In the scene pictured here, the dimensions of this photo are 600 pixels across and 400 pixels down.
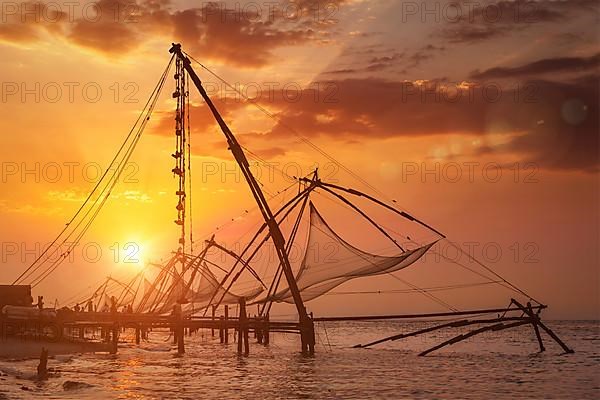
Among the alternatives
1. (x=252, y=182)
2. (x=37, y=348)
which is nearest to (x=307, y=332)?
(x=252, y=182)

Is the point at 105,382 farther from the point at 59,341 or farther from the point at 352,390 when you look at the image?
the point at 59,341

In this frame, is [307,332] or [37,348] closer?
[307,332]

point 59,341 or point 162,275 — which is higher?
point 162,275

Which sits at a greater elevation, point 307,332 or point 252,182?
point 252,182

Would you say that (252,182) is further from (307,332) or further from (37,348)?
(37,348)

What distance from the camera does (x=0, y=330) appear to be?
122 ft

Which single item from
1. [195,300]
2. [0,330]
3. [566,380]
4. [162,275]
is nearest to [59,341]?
[0,330]

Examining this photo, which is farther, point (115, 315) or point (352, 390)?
point (115, 315)

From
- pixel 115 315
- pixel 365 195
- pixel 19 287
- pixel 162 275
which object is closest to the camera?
pixel 365 195

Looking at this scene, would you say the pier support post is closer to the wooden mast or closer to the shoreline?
the wooden mast

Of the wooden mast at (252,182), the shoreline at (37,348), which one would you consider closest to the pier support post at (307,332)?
the wooden mast at (252,182)

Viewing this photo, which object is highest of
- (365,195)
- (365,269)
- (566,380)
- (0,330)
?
(365,195)

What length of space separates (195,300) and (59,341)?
11405mm

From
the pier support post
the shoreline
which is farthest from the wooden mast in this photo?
the shoreline
